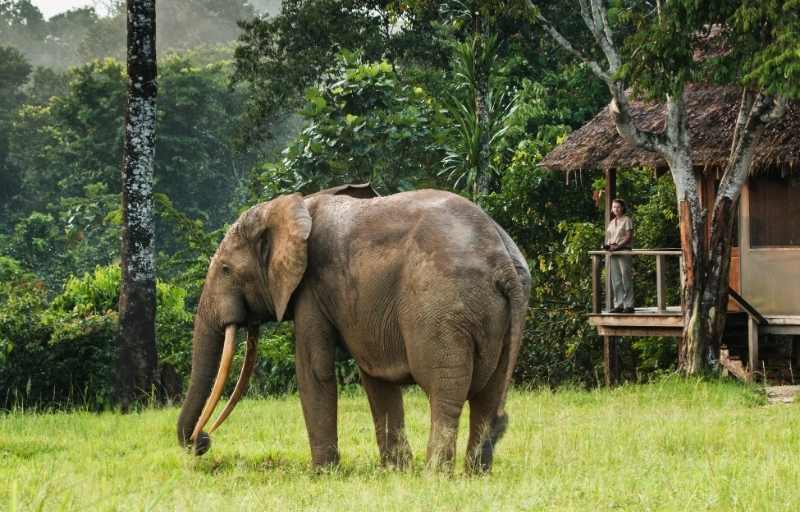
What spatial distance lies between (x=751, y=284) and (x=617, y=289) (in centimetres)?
206

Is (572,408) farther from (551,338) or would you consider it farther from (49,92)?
(49,92)

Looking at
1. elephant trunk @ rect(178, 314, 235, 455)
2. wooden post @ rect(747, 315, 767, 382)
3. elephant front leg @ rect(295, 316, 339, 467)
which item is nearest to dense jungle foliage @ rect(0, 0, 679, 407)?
elephant front leg @ rect(295, 316, 339, 467)

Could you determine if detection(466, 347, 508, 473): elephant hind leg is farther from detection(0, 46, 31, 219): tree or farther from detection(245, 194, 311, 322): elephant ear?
detection(0, 46, 31, 219): tree

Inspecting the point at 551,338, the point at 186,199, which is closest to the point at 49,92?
the point at 186,199

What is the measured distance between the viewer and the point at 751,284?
18594 mm

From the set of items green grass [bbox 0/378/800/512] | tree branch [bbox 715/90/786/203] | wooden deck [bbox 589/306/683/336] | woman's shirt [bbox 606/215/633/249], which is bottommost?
green grass [bbox 0/378/800/512]

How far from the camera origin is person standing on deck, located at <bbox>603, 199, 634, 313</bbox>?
680 inches

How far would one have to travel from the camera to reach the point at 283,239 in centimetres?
887

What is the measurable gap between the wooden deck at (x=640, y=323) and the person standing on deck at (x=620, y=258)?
0.43 ft

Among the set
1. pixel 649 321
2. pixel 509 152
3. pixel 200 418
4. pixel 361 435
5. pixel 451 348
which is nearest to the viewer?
pixel 451 348

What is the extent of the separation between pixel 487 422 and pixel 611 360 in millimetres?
10838

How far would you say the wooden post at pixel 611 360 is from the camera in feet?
61.1

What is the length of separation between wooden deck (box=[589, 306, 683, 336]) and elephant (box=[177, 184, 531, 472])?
29.5ft

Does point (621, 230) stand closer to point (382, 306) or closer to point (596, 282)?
point (596, 282)
